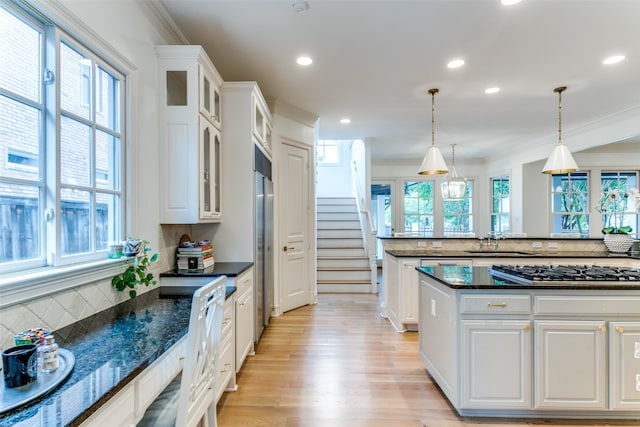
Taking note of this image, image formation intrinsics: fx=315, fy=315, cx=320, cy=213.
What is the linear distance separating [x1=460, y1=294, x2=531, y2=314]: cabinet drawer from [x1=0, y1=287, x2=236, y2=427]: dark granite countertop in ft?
5.61

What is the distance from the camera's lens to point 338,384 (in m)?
2.52

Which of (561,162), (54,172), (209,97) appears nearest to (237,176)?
(209,97)

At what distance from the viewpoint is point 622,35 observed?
258 centimetres

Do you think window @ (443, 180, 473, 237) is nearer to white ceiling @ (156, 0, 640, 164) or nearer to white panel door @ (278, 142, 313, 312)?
white ceiling @ (156, 0, 640, 164)

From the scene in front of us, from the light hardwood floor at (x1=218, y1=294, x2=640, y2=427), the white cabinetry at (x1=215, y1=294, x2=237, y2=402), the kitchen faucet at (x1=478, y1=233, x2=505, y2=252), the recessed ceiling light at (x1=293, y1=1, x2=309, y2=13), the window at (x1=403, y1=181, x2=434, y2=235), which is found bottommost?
the light hardwood floor at (x1=218, y1=294, x2=640, y2=427)

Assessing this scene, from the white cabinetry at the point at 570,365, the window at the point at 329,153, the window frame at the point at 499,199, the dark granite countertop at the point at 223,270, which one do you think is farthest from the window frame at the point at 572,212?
the dark granite countertop at the point at 223,270

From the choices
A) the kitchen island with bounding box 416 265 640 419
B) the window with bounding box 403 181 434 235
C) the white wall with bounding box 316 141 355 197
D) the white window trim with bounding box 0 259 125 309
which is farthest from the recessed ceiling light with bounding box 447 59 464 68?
the white wall with bounding box 316 141 355 197

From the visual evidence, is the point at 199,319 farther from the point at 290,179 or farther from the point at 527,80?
the point at 527,80

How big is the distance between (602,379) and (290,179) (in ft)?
11.9

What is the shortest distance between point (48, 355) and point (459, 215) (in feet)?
28.5

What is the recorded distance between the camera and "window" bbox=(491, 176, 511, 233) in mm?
7496

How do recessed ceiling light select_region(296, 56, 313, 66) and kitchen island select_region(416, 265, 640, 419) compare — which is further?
recessed ceiling light select_region(296, 56, 313, 66)

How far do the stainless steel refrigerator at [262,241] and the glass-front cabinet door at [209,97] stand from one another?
0.53m

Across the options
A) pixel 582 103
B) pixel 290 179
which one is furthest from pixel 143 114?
pixel 582 103
